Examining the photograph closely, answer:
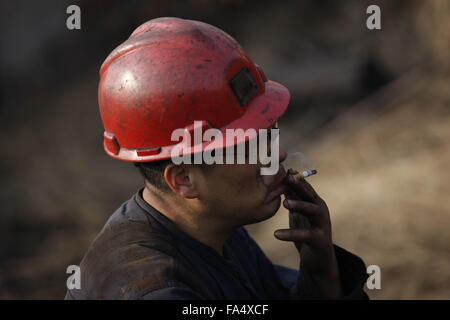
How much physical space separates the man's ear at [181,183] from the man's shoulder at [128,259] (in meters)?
0.16

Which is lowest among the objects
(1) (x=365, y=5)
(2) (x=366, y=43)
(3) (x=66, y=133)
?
(3) (x=66, y=133)

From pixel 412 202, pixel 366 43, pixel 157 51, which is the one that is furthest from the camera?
pixel 366 43

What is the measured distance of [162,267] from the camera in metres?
1.94

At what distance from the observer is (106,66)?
6.89 ft

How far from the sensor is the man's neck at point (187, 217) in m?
2.18

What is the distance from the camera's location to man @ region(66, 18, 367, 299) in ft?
6.37

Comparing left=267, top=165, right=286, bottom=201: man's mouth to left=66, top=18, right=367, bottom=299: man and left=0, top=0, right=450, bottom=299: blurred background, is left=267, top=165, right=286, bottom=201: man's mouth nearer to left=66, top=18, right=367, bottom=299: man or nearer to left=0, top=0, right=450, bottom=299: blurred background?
left=66, top=18, right=367, bottom=299: man

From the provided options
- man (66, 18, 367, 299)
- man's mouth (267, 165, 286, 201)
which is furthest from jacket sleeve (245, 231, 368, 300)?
man's mouth (267, 165, 286, 201)

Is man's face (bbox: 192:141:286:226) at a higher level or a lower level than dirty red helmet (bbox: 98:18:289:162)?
lower

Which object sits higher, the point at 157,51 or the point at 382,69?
the point at 157,51

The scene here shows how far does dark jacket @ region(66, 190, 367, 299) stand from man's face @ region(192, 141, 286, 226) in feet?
0.58
